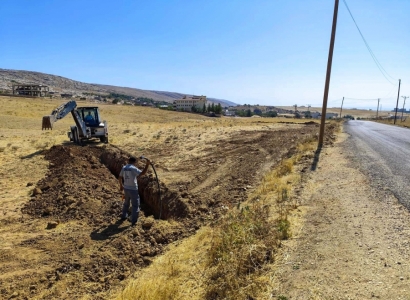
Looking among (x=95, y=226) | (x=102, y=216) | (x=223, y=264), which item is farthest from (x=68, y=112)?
(x=223, y=264)

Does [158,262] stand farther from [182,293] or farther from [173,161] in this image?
[173,161]

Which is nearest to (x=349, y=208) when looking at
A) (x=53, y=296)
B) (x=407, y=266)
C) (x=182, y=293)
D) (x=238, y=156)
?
(x=407, y=266)

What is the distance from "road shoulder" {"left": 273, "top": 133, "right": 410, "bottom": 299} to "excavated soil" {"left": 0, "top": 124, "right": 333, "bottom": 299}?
300 cm

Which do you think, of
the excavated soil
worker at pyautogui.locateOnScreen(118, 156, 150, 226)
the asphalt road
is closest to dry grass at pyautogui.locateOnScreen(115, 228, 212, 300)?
the excavated soil

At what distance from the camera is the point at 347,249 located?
200 inches

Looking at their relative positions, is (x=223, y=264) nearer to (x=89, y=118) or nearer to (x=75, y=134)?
(x=75, y=134)

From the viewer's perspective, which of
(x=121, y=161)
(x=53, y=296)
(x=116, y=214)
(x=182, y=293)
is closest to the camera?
(x=182, y=293)

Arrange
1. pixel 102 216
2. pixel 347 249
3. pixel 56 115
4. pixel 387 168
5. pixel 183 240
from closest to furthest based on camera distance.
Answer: pixel 347 249 < pixel 183 240 < pixel 102 216 < pixel 387 168 < pixel 56 115

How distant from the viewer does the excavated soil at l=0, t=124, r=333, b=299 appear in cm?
586

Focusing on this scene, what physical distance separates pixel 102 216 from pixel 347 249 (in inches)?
270

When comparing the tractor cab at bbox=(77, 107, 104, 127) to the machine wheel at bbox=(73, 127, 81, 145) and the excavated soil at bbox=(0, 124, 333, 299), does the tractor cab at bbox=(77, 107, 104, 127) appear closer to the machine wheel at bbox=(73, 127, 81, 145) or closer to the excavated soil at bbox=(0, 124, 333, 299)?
the machine wheel at bbox=(73, 127, 81, 145)

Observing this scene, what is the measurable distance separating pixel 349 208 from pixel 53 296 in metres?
6.43

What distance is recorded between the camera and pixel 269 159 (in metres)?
16.2

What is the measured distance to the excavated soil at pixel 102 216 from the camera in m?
5.86
